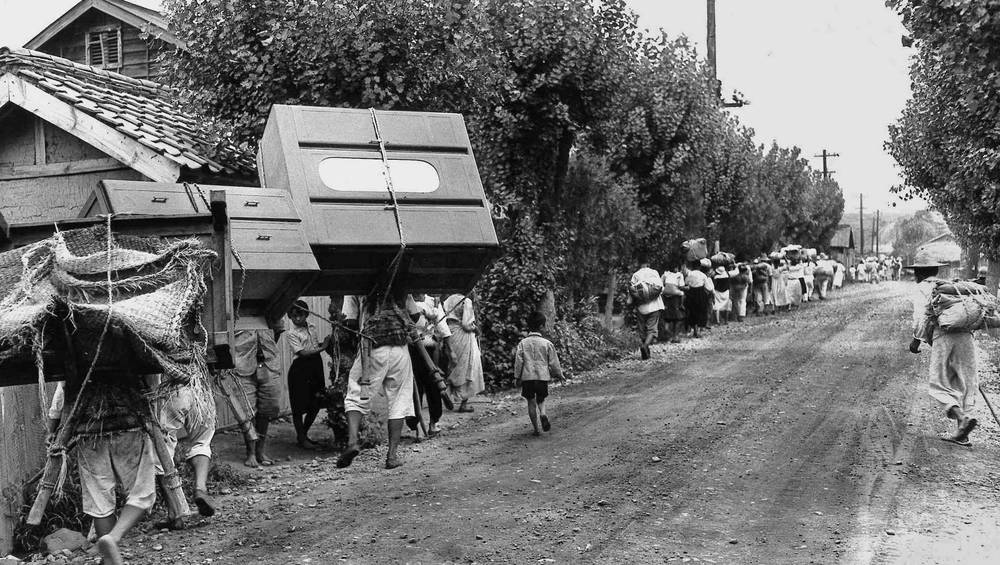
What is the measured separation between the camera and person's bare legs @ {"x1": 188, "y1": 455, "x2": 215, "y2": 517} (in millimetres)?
7648

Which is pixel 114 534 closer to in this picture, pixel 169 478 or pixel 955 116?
pixel 169 478

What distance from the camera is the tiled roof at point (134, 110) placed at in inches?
444

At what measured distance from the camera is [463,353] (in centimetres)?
1327

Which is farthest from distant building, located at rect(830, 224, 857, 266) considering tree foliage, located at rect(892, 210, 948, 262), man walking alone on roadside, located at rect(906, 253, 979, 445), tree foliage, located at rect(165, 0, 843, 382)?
man walking alone on roadside, located at rect(906, 253, 979, 445)

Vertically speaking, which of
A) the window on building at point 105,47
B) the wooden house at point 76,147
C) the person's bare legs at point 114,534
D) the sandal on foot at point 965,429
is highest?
the window on building at point 105,47

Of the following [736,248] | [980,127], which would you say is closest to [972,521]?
[980,127]

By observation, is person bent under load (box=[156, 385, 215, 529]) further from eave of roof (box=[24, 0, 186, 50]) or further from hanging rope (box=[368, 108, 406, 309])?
eave of roof (box=[24, 0, 186, 50])

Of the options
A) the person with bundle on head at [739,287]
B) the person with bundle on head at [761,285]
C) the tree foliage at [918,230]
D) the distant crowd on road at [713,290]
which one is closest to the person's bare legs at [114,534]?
the distant crowd on road at [713,290]

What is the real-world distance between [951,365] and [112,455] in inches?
314

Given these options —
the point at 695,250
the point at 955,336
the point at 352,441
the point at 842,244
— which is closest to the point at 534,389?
the point at 352,441

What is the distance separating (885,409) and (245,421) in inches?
280

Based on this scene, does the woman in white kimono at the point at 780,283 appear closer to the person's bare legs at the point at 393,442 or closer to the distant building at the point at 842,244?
the person's bare legs at the point at 393,442

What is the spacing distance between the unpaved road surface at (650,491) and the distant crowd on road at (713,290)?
5173mm

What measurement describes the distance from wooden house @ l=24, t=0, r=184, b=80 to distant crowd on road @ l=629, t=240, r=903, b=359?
9339mm
